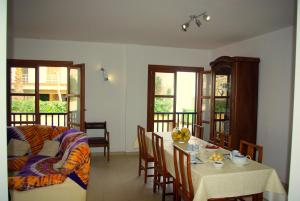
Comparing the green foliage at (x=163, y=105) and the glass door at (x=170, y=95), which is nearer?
the glass door at (x=170, y=95)

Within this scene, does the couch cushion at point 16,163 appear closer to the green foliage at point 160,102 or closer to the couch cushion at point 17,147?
the couch cushion at point 17,147

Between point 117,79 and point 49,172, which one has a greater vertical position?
point 117,79

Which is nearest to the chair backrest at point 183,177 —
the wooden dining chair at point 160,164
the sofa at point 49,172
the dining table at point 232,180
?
the dining table at point 232,180

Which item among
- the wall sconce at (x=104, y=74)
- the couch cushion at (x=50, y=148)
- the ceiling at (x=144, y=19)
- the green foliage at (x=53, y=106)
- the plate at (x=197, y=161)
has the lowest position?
the couch cushion at (x=50, y=148)

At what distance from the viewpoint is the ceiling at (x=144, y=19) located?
3006 mm

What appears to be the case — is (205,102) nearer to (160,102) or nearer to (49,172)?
(160,102)

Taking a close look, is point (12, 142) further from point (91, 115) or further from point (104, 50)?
point (104, 50)

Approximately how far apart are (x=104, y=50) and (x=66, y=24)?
1517 millimetres

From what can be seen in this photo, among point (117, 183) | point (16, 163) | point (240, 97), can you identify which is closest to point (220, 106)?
point (240, 97)

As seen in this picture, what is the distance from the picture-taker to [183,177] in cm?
243

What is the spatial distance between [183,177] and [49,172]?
164 centimetres

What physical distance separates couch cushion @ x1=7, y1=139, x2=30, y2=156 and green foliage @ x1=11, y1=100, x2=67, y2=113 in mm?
1774

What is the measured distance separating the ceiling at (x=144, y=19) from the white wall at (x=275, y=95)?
24 cm

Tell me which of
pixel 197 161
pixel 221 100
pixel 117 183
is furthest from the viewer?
pixel 221 100
